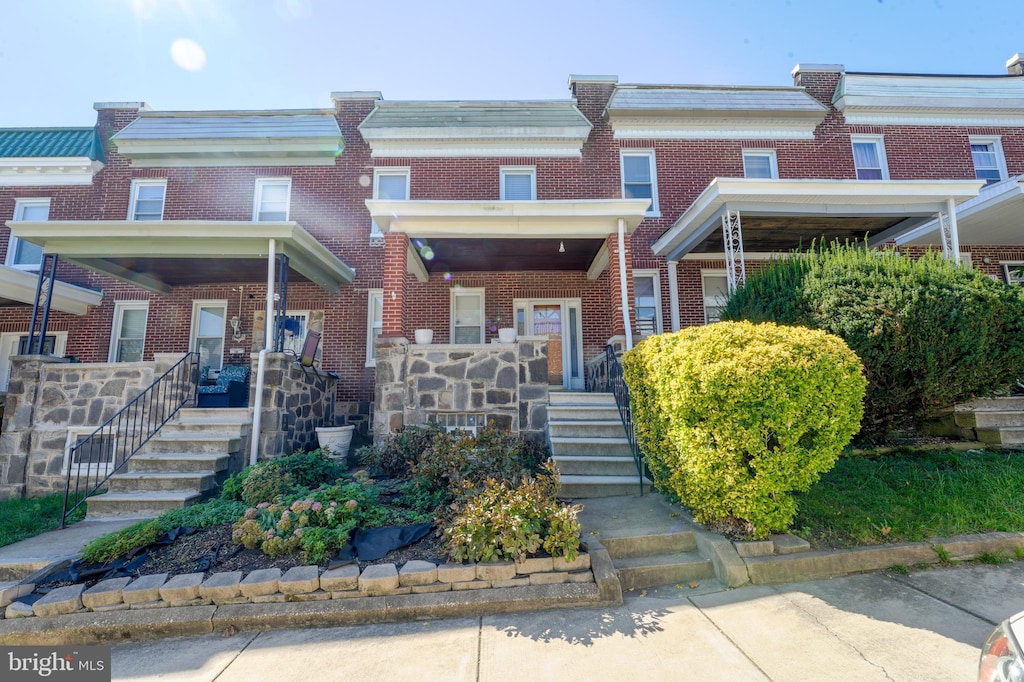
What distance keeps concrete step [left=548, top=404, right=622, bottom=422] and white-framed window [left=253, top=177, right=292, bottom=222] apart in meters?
7.98

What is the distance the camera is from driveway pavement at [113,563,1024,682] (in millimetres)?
2588

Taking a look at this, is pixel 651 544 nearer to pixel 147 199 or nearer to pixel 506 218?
pixel 506 218

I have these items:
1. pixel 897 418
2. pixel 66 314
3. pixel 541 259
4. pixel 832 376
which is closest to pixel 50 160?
pixel 66 314

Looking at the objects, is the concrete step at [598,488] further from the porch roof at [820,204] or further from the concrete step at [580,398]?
the porch roof at [820,204]

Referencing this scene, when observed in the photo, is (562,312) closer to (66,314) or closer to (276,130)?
(276,130)


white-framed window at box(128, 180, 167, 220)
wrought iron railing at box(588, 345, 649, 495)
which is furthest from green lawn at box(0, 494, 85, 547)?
wrought iron railing at box(588, 345, 649, 495)

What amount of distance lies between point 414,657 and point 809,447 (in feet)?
10.8

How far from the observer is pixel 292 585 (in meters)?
3.37

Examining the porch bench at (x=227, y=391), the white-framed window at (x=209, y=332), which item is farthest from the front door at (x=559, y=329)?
the white-framed window at (x=209, y=332)

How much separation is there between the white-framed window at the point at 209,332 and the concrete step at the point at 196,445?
3.73 meters

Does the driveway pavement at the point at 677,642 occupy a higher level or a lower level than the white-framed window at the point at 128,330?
lower

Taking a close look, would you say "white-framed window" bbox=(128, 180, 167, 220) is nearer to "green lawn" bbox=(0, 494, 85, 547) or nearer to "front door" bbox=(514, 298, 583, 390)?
"green lawn" bbox=(0, 494, 85, 547)

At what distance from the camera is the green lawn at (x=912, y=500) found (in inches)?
152

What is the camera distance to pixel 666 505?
4680 millimetres
